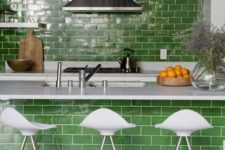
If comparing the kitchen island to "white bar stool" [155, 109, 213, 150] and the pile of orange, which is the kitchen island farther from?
"white bar stool" [155, 109, 213, 150]

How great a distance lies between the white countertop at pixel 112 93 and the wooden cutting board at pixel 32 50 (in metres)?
2.03

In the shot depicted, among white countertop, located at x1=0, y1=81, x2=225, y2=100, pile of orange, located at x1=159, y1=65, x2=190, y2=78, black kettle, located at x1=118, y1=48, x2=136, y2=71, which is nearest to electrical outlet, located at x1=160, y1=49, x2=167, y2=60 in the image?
black kettle, located at x1=118, y1=48, x2=136, y2=71

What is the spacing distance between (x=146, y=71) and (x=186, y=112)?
8.54ft

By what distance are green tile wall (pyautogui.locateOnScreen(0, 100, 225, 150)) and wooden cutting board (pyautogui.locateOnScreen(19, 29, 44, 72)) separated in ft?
7.28

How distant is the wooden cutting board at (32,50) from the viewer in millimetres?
6277

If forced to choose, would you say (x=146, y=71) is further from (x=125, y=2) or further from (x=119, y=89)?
(x=119, y=89)

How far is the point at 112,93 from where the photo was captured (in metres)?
3.85

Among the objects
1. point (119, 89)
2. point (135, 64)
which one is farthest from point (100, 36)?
point (119, 89)

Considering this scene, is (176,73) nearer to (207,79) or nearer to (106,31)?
(207,79)

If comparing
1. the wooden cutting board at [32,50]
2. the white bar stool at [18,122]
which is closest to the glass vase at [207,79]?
the white bar stool at [18,122]

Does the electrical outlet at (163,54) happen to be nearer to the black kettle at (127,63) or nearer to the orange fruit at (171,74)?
the black kettle at (127,63)

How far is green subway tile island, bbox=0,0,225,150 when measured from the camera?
4.03 m

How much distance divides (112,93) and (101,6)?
7.61 ft

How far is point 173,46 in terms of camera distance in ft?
20.7
